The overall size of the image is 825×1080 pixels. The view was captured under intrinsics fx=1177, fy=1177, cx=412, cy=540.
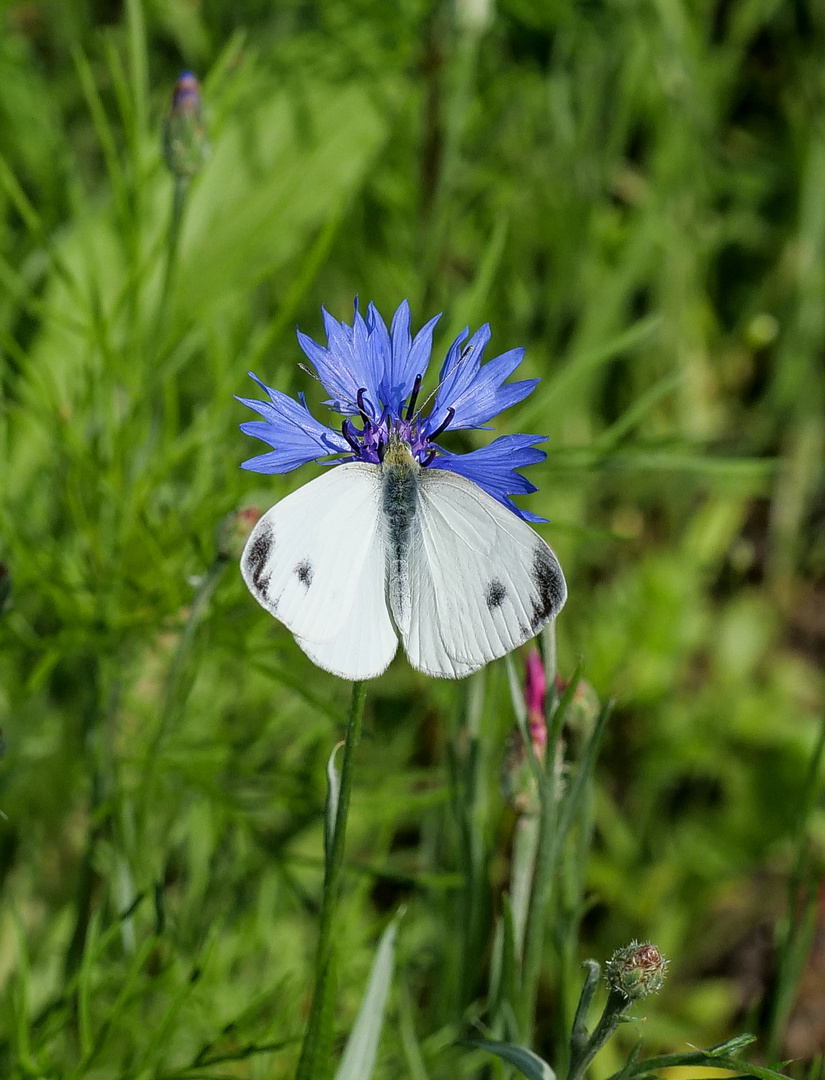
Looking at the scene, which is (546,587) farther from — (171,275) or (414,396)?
(171,275)

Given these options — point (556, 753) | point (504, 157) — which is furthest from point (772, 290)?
point (556, 753)

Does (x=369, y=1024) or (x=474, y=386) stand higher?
(x=474, y=386)

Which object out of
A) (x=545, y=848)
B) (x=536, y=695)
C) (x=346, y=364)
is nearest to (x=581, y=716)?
(x=536, y=695)

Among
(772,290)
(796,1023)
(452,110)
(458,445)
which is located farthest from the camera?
(772,290)

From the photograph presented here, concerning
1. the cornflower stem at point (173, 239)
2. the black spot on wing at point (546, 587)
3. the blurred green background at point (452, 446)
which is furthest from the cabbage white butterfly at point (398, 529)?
the cornflower stem at point (173, 239)

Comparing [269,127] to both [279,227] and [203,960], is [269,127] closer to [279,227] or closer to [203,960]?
[279,227]

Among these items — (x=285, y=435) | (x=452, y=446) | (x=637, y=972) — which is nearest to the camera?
(x=637, y=972)
